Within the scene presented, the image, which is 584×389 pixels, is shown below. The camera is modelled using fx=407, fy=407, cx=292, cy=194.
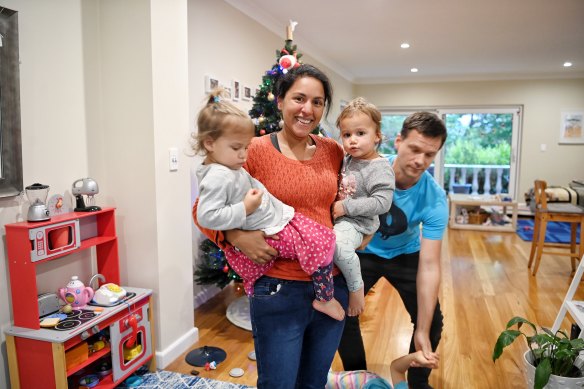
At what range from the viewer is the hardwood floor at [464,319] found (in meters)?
2.44

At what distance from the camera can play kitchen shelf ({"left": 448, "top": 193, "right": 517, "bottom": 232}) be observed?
20.9ft

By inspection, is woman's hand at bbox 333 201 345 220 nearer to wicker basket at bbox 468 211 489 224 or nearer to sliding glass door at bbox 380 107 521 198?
wicker basket at bbox 468 211 489 224

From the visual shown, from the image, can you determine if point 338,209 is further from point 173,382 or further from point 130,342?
point 173,382

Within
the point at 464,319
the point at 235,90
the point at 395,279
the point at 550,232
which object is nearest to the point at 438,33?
the point at 235,90

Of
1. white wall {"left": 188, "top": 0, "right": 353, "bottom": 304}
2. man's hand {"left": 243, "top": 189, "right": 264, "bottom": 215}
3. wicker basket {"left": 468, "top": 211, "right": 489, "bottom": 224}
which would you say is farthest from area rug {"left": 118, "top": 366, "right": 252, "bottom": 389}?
wicker basket {"left": 468, "top": 211, "right": 489, "bottom": 224}

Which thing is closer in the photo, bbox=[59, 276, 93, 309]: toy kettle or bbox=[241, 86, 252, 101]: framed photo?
bbox=[59, 276, 93, 309]: toy kettle

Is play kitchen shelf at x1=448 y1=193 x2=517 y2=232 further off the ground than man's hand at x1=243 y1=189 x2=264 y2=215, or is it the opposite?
man's hand at x1=243 y1=189 x2=264 y2=215

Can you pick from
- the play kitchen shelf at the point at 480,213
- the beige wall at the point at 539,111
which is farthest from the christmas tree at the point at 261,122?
the beige wall at the point at 539,111

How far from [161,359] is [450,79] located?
7.44 meters

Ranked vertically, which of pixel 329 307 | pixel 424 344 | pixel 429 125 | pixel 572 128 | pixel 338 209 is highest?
pixel 572 128

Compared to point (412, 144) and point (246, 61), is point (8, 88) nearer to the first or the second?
point (412, 144)

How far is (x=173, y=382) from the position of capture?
88.6 inches

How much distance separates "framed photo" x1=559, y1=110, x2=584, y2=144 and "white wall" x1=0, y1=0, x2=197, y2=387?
7542 millimetres

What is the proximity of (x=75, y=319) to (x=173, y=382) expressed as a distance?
681mm
